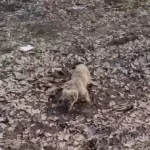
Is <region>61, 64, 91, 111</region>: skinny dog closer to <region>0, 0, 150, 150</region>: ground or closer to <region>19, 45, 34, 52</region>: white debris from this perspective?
<region>0, 0, 150, 150</region>: ground

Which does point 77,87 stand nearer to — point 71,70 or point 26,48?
point 71,70

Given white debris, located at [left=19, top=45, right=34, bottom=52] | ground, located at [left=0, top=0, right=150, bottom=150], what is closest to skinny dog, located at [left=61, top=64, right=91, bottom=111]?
ground, located at [left=0, top=0, right=150, bottom=150]

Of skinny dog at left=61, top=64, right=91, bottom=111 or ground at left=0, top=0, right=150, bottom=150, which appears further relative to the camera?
skinny dog at left=61, top=64, right=91, bottom=111

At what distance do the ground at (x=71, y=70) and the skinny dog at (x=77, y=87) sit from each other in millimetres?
118

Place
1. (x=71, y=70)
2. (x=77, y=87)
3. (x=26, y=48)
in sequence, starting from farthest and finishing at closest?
(x=26, y=48), (x=71, y=70), (x=77, y=87)

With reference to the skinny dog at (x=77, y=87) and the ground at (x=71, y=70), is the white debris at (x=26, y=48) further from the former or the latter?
the skinny dog at (x=77, y=87)

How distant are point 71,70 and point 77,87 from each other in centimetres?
63

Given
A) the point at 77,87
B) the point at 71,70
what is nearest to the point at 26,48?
the point at 71,70

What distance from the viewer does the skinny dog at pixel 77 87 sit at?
3.53m

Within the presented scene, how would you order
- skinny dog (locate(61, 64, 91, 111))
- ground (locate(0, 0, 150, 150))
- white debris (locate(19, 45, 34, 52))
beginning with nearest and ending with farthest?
ground (locate(0, 0, 150, 150)) → skinny dog (locate(61, 64, 91, 111)) → white debris (locate(19, 45, 34, 52))

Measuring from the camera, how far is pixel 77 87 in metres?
3.66

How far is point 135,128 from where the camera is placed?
3.47 m

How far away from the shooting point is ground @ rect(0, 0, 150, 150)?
134 inches

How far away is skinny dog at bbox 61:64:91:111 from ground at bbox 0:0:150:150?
118mm
